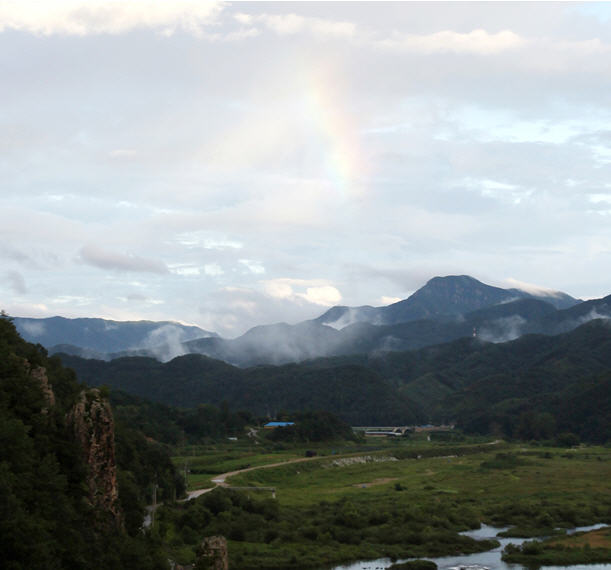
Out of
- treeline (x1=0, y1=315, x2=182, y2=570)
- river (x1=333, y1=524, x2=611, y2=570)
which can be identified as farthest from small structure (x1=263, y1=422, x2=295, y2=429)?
treeline (x1=0, y1=315, x2=182, y2=570)

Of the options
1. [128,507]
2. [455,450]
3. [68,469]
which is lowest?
[455,450]

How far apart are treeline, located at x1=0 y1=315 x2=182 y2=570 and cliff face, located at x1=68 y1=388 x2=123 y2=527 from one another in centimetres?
40

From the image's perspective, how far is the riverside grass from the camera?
64.2 m

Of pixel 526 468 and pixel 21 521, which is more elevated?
pixel 21 521

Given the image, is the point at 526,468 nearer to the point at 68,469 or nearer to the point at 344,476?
the point at 344,476

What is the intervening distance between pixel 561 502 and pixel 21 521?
66924mm

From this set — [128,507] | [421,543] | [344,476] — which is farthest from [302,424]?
[128,507]

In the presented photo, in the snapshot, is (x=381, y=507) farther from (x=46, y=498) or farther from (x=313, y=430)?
(x=313, y=430)

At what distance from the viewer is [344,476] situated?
4392 inches

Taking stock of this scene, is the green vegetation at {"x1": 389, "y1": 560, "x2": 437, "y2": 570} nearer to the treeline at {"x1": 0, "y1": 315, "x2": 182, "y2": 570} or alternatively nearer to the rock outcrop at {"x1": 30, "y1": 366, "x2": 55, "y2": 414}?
the treeline at {"x1": 0, "y1": 315, "x2": 182, "y2": 570}

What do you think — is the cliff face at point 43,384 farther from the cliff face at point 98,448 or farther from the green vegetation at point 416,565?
the green vegetation at point 416,565

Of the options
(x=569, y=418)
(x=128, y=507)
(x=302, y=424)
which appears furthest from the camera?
(x=569, y=418)

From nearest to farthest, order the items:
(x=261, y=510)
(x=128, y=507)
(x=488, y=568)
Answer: (x=128, y=507), (x=488, y=568), (x=261, y=510)

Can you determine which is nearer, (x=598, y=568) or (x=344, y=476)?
(x=598, y=568)
